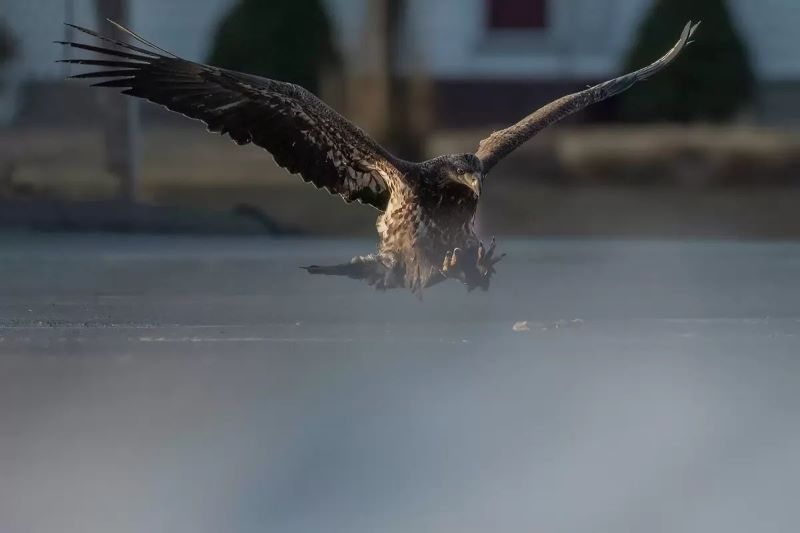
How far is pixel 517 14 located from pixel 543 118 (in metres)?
9.37

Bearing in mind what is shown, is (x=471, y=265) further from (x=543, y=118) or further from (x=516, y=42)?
(x=516, y=42)

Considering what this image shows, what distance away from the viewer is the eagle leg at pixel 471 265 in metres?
7.21

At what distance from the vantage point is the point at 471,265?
7242mm

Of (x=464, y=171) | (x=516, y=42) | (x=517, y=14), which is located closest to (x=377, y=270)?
(x=464, y=171)

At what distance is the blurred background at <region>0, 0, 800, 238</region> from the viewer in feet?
43.1

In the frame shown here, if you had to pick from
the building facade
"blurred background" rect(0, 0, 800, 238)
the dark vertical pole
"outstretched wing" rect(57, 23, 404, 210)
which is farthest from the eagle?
the building facade

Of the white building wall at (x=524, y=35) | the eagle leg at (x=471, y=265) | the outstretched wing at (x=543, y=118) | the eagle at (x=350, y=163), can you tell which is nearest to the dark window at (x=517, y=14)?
the white building wall at (x=524, y=35)

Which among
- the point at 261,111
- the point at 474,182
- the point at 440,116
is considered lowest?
the point at 474,182

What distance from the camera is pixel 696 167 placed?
49.0 feet

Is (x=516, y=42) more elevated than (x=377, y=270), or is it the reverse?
(x=516, y=42)

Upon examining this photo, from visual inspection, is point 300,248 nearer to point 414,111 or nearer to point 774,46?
point 414,111

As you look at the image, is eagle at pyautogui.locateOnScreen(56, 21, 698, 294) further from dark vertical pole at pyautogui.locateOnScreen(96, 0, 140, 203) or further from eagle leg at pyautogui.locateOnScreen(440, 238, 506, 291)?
dark vertical pole at pyautogui.locateOnScreen(96, 0, 140, 203)

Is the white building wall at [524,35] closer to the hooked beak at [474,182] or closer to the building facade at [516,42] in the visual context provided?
the building facade at [516,42]

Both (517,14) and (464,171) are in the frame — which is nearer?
(464,171)
